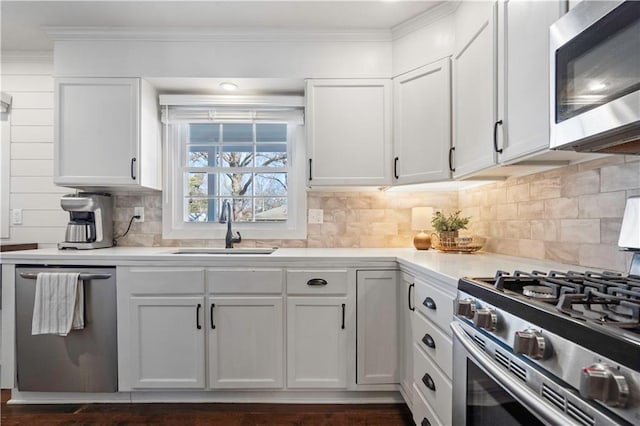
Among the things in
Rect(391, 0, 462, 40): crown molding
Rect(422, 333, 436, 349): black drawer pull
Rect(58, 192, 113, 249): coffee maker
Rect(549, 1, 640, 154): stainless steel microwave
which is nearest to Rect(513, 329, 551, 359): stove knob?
Rect(549, 1, 640, 154): stainless steel microwave

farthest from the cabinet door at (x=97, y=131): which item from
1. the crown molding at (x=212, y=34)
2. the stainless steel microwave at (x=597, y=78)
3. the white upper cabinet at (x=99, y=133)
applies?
the stainless steel microwave at (x=597, y=78)

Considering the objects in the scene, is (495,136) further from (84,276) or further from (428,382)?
(84,276)

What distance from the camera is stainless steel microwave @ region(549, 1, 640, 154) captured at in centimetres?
79

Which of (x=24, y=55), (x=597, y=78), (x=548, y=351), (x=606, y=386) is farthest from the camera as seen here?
(x=24, y=55)

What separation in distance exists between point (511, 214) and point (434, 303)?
0.85 metres

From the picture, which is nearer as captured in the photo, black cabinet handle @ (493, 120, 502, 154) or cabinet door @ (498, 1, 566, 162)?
cabinet door @ (498, 1, 566, 162)

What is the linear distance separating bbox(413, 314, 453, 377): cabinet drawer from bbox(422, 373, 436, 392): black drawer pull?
0.10 metres

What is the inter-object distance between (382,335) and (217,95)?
6.81 ft

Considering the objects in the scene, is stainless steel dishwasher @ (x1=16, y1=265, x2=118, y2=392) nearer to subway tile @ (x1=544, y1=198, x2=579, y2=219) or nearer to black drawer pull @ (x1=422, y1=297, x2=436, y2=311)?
black drawer pull @ (x1=422, y1=297, x2=436, y2=311)

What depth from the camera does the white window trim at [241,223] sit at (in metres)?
2.65

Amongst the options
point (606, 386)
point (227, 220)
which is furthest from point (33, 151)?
point (606, 386)

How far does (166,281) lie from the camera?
2021 millimetres

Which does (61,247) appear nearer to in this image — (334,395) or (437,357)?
(334,395)

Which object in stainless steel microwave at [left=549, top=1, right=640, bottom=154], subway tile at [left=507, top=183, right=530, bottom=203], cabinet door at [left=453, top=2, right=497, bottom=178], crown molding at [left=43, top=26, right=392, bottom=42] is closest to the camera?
stainless steel microwave at [left=549, top=1, right=640, bottom=154]
